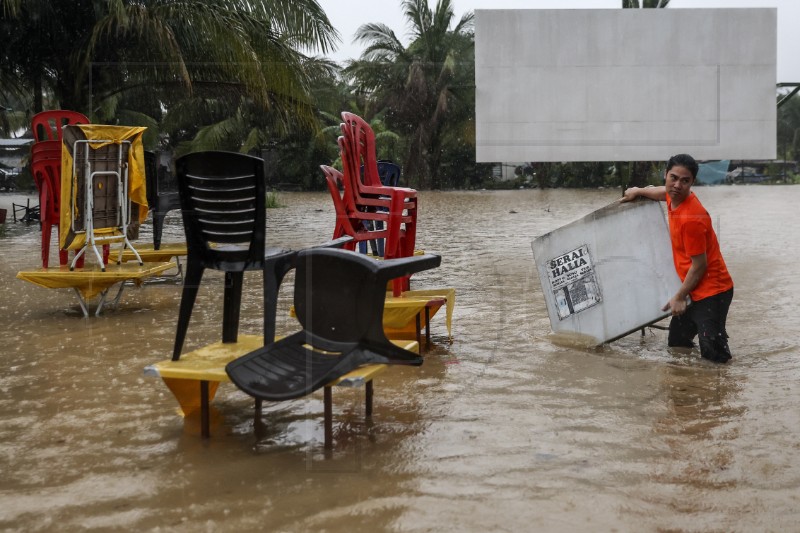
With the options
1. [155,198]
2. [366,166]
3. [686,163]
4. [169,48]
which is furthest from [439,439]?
[169,48]

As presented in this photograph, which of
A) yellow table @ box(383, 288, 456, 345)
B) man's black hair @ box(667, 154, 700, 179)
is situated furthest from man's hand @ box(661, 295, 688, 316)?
yellow table @ box(383, 288, 456, 345)

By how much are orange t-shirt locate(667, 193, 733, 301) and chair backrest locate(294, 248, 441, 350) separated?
2157 mm

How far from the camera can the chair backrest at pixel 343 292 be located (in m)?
4.04

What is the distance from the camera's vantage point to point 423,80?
28125 millimetres

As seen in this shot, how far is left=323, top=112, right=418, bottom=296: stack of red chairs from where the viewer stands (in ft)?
20.7

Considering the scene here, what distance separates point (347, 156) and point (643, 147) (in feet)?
12.4

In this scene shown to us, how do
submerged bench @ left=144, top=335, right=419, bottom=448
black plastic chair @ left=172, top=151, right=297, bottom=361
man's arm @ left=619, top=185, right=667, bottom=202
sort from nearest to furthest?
submerged bench @ left=144, top=335, right=419, bottom=448 → black plastic chair @ left=172, top=151, right=297, bottom=361 → man's arm @ left=619, top=185, right=667, bottom=202

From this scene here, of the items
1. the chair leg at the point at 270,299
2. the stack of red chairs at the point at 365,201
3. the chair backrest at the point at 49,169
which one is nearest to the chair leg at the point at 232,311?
the chair leg at the point at 270,299

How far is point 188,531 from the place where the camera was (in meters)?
3.28

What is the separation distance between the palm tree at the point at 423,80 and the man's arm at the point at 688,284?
2224 centimetres

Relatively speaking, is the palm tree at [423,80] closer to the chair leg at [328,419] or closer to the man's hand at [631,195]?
the man's hand at [631,195]

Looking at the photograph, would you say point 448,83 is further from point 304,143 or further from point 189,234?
point 189,234

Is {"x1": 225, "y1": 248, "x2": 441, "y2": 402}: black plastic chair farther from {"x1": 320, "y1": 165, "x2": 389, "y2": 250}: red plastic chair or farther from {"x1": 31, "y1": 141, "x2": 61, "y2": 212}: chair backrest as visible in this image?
{"x1": 31, "y1": 141, "x2": 61, "y2": 212}: chair backrest

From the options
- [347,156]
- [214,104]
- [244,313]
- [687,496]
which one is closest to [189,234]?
[347,156]
